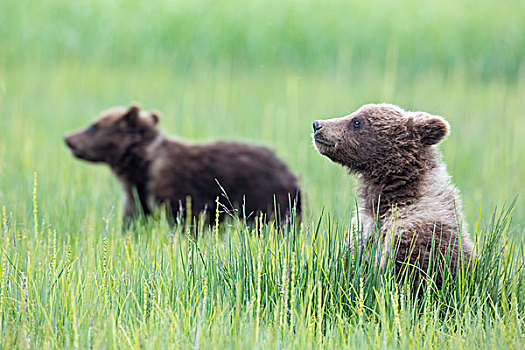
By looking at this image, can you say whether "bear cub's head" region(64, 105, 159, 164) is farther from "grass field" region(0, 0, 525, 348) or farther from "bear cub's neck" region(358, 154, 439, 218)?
"bear cub's neck" region(358, 154, 439, 218)

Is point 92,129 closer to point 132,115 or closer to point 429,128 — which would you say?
point 132,115

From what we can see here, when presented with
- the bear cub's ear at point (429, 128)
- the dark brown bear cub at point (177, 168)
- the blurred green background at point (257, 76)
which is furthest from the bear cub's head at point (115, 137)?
the bear cub's ear at point (429, 128)

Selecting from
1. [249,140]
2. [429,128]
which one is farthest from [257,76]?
[429,128]

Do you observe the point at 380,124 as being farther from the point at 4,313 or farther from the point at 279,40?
the point at 279,40

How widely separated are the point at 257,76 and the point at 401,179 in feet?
30.3

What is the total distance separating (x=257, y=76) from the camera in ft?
43.8

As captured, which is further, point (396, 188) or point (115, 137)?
point (115, 137)

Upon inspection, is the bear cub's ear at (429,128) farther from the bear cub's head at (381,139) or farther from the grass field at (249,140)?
the grass field at (249,140)

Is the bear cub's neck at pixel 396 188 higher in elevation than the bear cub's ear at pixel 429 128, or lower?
lower

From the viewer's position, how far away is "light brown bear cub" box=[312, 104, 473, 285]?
4.00 m

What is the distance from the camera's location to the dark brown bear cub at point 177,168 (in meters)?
7.04

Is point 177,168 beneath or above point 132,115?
beneath

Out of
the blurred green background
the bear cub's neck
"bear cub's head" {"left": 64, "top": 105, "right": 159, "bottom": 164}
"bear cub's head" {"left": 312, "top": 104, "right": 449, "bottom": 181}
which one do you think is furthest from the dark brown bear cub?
the bear cub's neck

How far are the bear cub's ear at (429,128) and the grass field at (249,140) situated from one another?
47 cm
